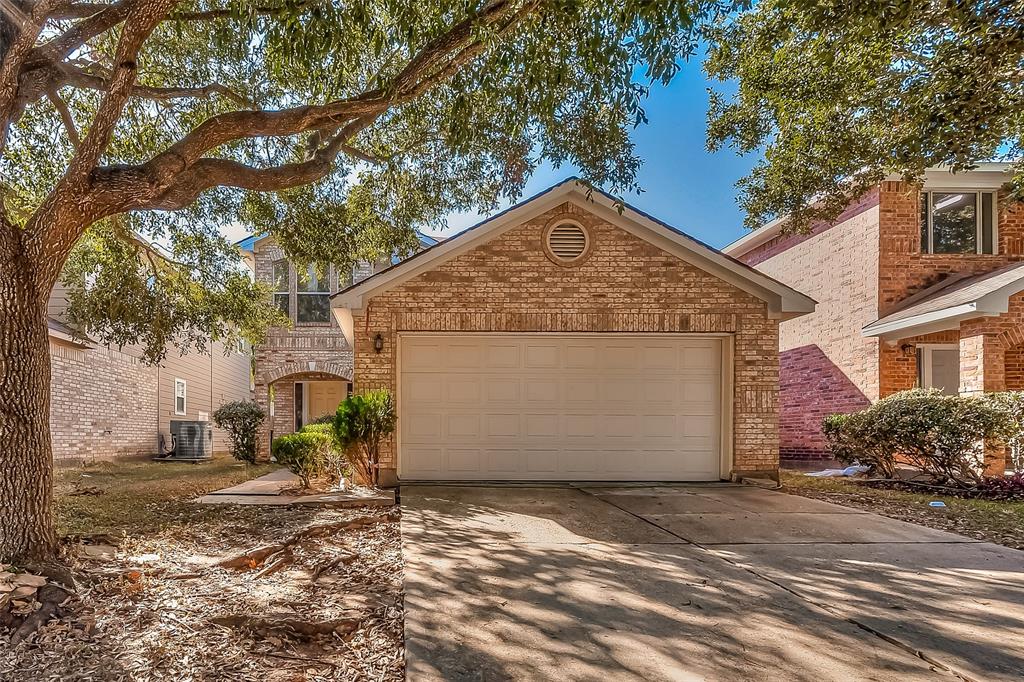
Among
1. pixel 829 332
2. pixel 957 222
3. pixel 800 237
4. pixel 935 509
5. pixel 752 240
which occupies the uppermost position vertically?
pixel 752 240

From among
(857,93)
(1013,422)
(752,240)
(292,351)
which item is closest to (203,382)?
(292,351)

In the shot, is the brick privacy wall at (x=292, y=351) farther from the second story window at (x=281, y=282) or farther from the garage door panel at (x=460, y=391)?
the garage door panel at (x=460, y=391)

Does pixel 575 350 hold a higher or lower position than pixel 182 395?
higher

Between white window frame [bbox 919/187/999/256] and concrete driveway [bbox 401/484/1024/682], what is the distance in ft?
29.1

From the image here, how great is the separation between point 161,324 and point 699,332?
9.32 m

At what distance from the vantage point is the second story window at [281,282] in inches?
581

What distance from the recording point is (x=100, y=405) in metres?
12.8

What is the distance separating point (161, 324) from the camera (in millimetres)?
9633

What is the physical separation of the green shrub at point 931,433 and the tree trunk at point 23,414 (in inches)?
433

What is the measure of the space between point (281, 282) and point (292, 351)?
75.0 inches

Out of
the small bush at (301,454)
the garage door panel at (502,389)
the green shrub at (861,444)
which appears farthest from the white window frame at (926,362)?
the small bush at (301,454)

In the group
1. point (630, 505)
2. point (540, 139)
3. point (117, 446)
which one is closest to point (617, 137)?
point (540, 139)

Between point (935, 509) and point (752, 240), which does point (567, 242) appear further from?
point (752, 240)

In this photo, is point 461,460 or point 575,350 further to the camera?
point 575,350
